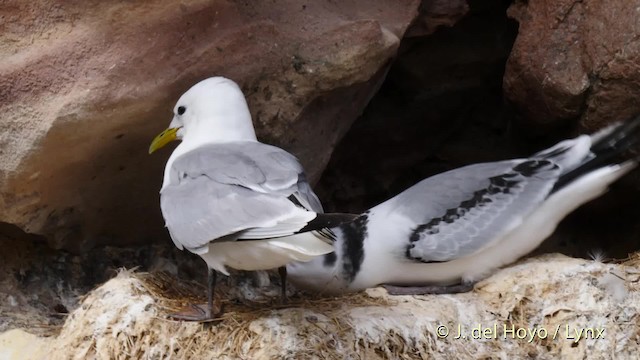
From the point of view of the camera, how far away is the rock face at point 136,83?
2.71 metres

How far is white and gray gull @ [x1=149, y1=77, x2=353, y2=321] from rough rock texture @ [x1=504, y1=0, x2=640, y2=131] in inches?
34.1

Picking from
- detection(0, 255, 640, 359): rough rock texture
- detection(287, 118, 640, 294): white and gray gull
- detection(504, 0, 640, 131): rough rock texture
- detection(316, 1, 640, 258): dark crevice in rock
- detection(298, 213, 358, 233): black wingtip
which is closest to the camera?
detection(298, 213, 358, 233): black wingtip

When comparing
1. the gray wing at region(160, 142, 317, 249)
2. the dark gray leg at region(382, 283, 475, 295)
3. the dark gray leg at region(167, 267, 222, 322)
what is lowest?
the dark gray leg at region(167, 267, 222, 322)

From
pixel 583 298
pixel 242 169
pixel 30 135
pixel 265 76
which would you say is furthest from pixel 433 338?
pixel 30 135

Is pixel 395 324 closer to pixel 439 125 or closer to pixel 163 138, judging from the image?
pixel 163 138

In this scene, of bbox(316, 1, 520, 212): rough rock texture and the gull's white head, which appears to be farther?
bbox(316, 1, 520, 212): rough rock texture

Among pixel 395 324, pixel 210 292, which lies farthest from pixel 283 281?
pixel 395 324

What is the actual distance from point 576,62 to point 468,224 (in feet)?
2.01

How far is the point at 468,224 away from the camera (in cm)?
280

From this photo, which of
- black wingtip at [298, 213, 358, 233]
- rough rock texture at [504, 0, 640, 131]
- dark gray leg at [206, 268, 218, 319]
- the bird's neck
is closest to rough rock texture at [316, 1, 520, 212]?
rough rock texture at [504, 0, 640, 131]

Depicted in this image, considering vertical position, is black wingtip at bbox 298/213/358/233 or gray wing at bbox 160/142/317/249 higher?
black wingtip at bbox 298/213/358/233

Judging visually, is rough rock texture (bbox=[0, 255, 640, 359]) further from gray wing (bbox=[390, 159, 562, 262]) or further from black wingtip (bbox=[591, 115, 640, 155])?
black wingtip (bbox=[591, 115, 640, 155])

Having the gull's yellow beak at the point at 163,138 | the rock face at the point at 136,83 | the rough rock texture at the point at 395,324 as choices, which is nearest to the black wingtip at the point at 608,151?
Answer: the rough rock texture at the point at 395,324

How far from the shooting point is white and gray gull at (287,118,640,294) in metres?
2.81
